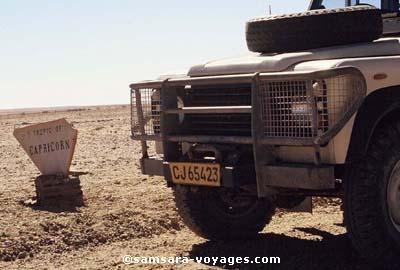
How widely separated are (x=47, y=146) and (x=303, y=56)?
4.64 metres

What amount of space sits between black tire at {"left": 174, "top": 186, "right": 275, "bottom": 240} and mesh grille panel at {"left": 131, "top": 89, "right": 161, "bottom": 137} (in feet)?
2.07

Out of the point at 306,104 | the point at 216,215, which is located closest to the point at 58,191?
the point at 216,215

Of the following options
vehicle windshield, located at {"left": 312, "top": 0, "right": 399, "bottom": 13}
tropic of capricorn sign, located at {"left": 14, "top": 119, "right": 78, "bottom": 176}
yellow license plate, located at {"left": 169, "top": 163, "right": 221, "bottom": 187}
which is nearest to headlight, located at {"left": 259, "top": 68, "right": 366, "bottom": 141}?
yellow license plate, located at {"left": 169, "top": 163, "right": 221, "bottom": 187}

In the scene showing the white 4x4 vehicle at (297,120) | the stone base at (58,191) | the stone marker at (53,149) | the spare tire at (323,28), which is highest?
the spare tire at (323,28)

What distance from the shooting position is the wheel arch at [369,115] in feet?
18.9

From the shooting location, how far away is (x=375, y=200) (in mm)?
5840

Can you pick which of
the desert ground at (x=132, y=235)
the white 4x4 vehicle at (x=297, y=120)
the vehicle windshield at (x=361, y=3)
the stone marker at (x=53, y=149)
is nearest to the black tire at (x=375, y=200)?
the white 4x4 vehicle at (x=297, y=120)

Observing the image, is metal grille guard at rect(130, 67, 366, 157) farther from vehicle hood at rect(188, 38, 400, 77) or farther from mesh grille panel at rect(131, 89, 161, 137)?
vehicle hood at rect(188, 38, 400, 77)

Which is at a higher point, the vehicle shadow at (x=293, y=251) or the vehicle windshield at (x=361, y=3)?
the vehicle windshield at (x=361, y=3)

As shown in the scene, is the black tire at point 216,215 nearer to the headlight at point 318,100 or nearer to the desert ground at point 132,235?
the desert ground at point 132,235

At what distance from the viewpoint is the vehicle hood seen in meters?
6.11

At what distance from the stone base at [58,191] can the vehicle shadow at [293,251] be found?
2289mm

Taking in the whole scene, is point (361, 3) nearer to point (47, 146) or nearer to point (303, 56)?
point (303, 56)

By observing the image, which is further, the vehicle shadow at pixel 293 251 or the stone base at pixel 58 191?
the stone base at pixel 58 191
